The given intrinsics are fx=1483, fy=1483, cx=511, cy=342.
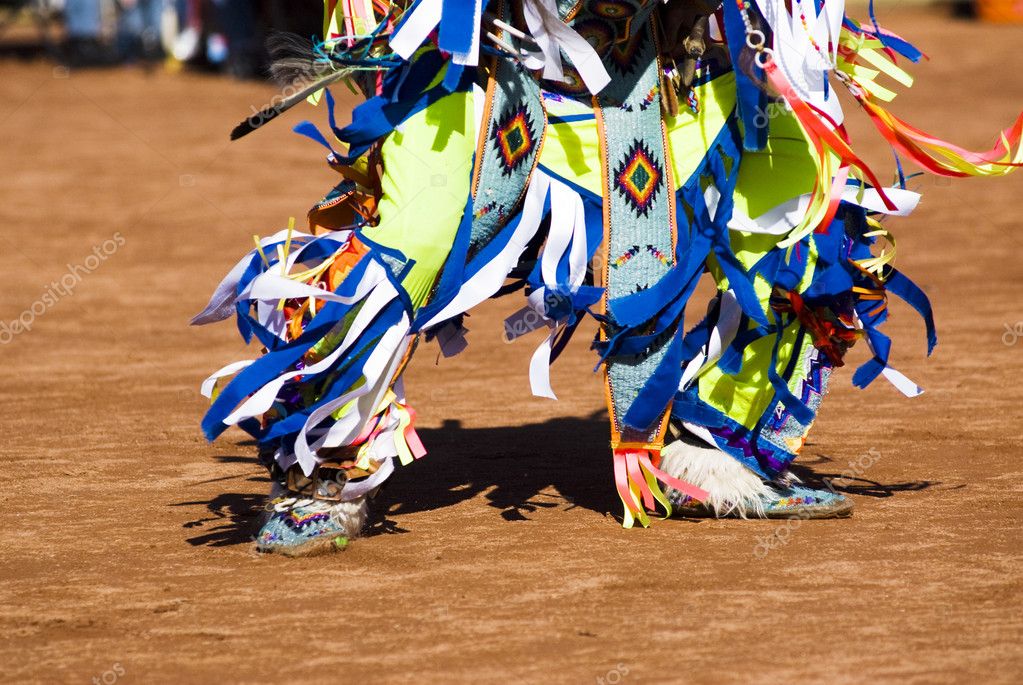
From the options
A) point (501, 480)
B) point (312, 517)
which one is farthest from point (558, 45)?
point (501, 480)

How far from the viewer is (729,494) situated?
4.09 meters

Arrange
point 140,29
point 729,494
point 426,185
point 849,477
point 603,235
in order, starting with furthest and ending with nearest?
point 140,29 → point 849,477 → point 729,494 → point 603,235 → point 426,185

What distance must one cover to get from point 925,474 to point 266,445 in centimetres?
207

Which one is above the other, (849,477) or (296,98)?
(296,98)

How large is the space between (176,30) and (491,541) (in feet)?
50.3

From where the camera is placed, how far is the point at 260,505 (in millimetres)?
4355

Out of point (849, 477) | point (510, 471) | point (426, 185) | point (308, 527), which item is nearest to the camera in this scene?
point (426, 185)

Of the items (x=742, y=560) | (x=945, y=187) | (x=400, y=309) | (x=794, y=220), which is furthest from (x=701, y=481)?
(x=945, y=187)

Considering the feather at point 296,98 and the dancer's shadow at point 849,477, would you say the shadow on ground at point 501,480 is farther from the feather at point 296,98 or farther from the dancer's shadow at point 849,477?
the feather at point 296,98

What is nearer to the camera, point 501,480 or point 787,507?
point 787,507

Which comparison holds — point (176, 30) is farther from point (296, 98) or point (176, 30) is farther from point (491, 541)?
point (491, 541)

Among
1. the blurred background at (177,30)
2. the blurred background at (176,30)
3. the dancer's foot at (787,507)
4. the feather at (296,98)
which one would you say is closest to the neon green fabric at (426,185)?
the feather at (296,98)

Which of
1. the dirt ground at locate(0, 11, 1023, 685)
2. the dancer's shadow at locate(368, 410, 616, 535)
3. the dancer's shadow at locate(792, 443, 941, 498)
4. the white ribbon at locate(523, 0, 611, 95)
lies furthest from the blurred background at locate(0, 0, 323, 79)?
the white ribbon at locate(523, 0, 611, 95)

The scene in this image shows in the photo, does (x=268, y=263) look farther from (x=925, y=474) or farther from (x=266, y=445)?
(x=925, y=474)
